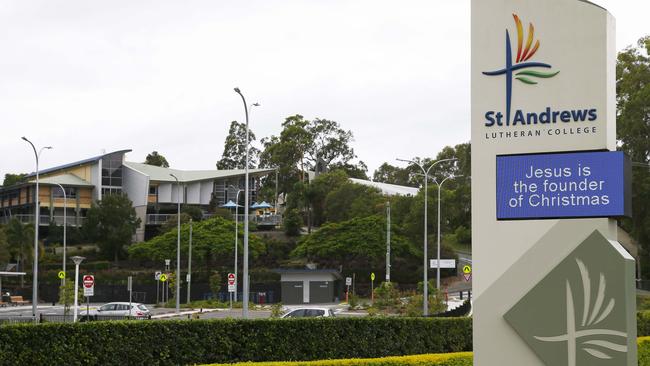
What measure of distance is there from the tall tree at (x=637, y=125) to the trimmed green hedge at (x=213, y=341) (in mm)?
37883

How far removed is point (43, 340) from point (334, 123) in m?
102

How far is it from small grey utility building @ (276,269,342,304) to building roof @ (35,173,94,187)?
35794 millimetres

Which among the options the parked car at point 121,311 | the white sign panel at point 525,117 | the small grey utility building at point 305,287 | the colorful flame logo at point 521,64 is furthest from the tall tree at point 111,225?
the colorful flame logo at point 521,64

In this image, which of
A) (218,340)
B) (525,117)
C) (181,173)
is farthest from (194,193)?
(525,117)

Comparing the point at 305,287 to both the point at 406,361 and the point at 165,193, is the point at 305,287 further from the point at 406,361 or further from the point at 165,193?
the point at 406,361

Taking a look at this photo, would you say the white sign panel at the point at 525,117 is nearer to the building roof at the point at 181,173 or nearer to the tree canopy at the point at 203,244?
the tree canopy at the point at 203,244

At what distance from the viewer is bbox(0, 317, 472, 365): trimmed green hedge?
58.5 ft

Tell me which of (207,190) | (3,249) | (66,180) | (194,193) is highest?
(66,180)

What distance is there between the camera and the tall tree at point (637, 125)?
6056 centimetres

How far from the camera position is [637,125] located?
6141cm

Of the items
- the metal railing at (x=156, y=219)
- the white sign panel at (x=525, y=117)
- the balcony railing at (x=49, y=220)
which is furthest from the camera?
the metal railing at (x=156, y=219)

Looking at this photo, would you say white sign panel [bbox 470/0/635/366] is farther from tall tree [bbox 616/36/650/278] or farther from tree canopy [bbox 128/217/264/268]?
tree canopy [bbox 128/217/264/268]

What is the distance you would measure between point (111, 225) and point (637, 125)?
5149cm

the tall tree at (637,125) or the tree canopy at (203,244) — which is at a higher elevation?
the tall tree at (637,125)
